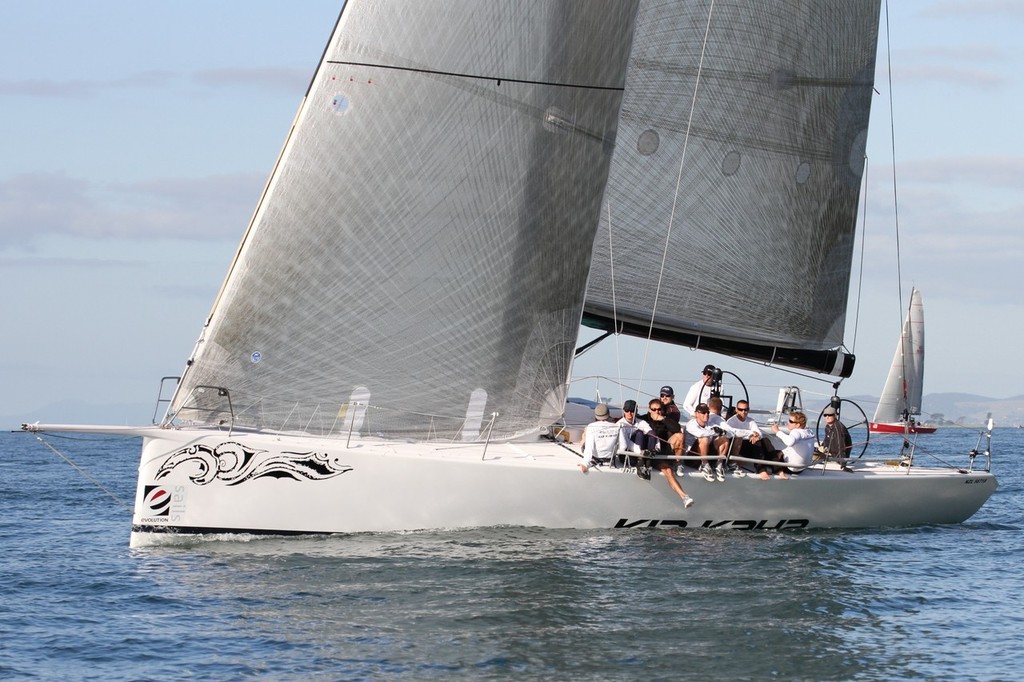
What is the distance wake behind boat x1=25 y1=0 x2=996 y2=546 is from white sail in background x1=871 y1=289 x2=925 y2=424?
3189cm

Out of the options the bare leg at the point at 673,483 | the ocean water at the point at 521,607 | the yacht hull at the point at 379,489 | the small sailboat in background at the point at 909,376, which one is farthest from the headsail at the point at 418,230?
the small sailboat in background at the point at 909,376

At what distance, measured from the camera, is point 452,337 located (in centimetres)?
1513

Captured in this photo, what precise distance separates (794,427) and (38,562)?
8973 millimetres

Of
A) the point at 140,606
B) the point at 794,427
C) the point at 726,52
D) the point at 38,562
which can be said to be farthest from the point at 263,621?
the point at 726,52

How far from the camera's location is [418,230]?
1480cm

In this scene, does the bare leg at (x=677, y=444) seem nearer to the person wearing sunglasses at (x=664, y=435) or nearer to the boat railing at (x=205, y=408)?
the person wearing sunglasses at (x=664, y=435)

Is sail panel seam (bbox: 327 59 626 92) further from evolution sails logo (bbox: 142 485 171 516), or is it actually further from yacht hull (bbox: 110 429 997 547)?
evolution sails logo (bbox: 142 485 171 516)

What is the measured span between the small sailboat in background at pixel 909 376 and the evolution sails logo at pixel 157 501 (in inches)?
1425

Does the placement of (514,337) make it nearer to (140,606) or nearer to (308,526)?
(308,526)

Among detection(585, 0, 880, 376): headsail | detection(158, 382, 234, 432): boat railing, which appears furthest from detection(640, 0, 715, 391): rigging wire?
detection(158, 382, 234, 432): boat railing

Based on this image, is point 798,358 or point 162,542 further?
point 798,358

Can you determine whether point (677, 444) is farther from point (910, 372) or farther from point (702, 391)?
point (910, 372)

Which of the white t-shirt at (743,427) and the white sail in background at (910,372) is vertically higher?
the white sail in background at (910,372)

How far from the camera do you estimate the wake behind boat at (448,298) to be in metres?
14.4
